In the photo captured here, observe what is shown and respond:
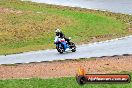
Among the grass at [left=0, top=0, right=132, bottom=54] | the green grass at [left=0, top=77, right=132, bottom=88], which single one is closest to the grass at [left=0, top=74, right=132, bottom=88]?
the green grass at [left=0, top=77, right=132, bottom=88]

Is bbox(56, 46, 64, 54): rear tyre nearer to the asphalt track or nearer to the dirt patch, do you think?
the asphalt track

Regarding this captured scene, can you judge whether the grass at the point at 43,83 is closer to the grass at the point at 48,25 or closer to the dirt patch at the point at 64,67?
the dirt patch at the point at 64,67

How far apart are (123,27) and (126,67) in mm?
16243

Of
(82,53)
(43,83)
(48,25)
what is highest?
(48,25)

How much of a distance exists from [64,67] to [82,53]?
15.6 ft

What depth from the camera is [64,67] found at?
17547 millimetres

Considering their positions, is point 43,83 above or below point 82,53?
above

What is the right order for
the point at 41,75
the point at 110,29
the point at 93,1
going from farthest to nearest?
the point at 93,1
the point at 110,29
the point at 41,75

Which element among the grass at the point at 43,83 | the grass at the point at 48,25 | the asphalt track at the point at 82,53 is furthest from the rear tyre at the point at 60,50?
the grass at the point at 43,83

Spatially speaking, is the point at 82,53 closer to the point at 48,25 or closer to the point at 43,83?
the point at 43,83

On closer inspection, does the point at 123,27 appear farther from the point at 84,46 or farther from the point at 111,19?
the point at 84,46

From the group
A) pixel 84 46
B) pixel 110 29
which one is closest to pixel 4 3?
pixel 110 29

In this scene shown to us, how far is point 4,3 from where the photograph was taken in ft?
149

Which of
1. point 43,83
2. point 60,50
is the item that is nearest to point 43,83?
point 43,83
